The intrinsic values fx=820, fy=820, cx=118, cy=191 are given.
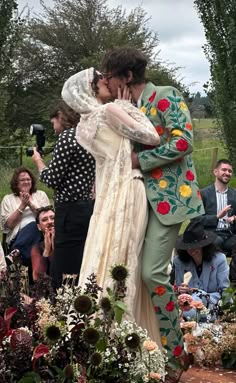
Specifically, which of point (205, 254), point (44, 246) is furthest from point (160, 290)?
point (44, 246)

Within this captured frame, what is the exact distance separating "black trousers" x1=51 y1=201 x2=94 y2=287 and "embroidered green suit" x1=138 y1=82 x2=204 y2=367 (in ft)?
3.42

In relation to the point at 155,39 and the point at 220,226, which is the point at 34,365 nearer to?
the point at 220,226

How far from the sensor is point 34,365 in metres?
3.53

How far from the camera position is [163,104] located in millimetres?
4480

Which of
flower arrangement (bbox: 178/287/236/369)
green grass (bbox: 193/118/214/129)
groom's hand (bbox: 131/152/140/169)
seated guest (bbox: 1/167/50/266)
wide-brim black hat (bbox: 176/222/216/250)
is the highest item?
green grass (bbox: 193/118/214/129)

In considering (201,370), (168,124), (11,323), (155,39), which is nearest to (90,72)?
(168,124)

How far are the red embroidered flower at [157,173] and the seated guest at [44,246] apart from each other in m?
2.04

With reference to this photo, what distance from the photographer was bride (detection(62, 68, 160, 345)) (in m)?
4.46

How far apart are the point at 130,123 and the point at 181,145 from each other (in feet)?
1.00

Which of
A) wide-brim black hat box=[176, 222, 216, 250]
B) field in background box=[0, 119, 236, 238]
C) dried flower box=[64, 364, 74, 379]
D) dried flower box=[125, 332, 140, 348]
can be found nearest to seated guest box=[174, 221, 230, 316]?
wide-brim black hat box=[176, 222, 216, 250]

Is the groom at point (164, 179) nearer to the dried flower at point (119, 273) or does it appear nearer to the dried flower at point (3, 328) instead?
the dried flower at point (119, 273)

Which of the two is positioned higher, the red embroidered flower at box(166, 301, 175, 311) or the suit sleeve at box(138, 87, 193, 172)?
the suit sleeve at box(138, 87, 193, 172)

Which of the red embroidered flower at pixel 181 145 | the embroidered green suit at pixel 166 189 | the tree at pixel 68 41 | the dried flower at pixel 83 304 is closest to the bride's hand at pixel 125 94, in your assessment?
the embroidered green suit at pixel 166 189

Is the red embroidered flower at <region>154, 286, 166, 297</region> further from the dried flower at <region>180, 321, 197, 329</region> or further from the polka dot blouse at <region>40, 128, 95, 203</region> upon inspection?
the polka dot blouse at <region>40, 128, 95, 203</region>
